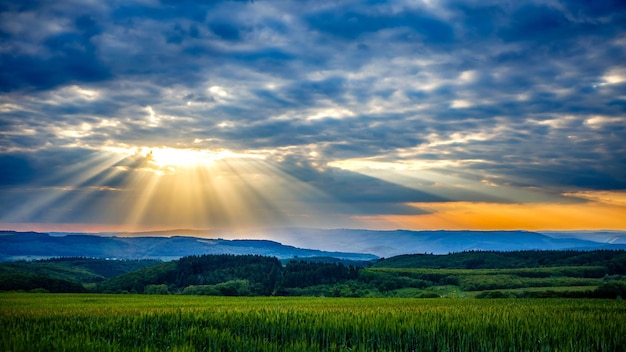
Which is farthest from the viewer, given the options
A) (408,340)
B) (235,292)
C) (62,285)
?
(62,285)

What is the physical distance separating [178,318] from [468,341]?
14.6 metres

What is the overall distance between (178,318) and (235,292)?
5771 inches

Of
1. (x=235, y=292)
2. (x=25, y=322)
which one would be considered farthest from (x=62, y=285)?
(x=25, y=322)

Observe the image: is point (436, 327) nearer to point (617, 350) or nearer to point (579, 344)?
point (579, 344)

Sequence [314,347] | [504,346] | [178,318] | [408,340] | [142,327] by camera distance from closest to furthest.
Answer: [314,347], [504,346], [408,340], [142,327], [178,318]

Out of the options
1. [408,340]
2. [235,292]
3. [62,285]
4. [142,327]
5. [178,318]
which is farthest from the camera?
[62,285]

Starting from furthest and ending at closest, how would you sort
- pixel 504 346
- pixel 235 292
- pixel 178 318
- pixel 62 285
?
pixel 62 285, pixel 235 292, pixel 178 318, pixel 504 346

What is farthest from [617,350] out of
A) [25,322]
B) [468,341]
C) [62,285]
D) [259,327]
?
[62,285]

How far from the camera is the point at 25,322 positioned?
21.7 m

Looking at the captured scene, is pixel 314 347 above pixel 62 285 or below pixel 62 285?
above

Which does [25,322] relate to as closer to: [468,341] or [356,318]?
[356,318]

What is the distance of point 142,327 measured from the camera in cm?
2081

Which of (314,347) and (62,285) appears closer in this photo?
(314,347)

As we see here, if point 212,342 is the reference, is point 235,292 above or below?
below
